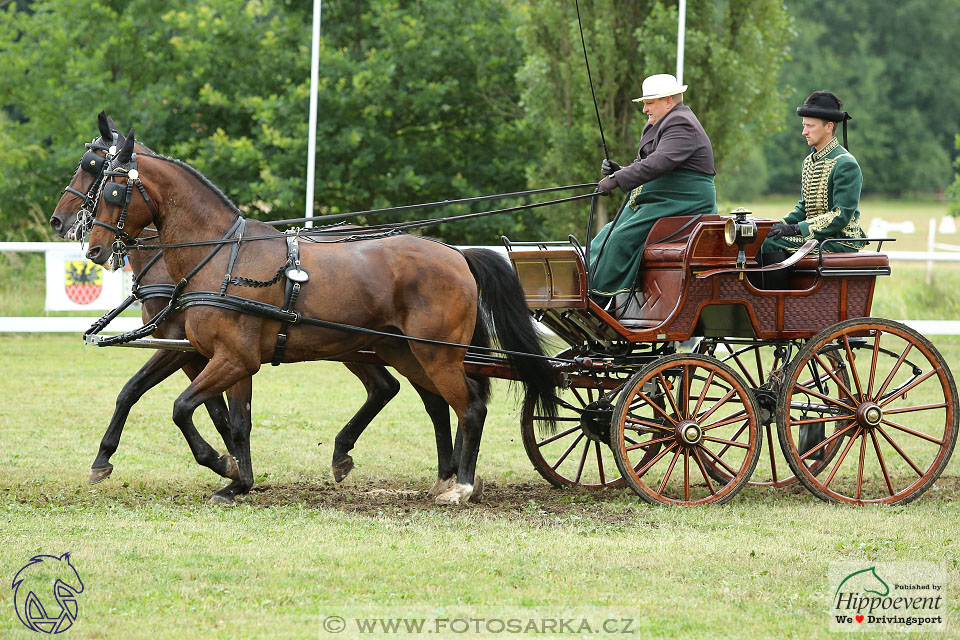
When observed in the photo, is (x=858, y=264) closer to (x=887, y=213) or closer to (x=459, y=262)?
(x=459, y=262)

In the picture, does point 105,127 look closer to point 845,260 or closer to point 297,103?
point 845,260

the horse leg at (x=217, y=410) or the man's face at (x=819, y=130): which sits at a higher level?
the man's face at (x=819, y=130)

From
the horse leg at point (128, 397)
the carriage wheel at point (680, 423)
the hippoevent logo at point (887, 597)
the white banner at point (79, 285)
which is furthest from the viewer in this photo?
the white banner at point (79, 285)

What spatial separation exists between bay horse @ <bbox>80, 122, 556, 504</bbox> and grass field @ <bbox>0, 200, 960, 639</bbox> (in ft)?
2.22

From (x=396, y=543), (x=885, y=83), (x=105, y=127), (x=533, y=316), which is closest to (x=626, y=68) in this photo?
(x=533, y=316)

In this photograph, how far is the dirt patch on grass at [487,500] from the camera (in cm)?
636

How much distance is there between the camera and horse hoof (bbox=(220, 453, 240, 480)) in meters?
6.78

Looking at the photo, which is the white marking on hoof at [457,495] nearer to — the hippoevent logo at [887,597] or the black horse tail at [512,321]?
the black horse tail at [512,321]

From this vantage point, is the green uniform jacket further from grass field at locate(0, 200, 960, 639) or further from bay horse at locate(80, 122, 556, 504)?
bay horse at locate(80, 122, 556, 504)

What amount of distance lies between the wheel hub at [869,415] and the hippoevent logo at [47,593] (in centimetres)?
444

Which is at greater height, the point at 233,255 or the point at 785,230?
the point at 785,230

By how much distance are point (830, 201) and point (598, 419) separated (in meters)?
1.97

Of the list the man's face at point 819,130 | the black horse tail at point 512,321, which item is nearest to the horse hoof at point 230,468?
the black horse tail at point 512,321

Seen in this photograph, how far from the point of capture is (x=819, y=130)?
7.05 m
